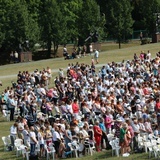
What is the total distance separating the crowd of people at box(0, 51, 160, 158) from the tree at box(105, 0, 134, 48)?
34.9 m

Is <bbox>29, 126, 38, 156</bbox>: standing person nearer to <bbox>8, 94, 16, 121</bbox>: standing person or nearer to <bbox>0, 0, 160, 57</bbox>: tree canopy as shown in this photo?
<bbox>8, 94, 16, 121</bbox>: standing person

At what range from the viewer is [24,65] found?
60.7 metres

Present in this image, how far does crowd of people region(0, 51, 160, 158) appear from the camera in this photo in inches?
1026

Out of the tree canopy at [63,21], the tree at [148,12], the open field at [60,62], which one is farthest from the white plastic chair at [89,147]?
the tree at [148,12]

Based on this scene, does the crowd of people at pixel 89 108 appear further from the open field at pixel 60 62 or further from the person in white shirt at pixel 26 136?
the open field at pixel 60 62

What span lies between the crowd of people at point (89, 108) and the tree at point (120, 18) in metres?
34.9

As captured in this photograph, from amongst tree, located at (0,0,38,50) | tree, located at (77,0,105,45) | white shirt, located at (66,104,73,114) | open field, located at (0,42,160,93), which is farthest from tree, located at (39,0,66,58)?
white shirt, located at (66,104,73,114)

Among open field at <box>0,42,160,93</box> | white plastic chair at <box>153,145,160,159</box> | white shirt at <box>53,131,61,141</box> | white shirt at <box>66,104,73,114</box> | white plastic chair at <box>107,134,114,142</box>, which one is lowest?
white plastic chair at <box>153,145,160,159</box>

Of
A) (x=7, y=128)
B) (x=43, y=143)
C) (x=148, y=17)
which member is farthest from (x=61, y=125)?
(x=148, y=17)

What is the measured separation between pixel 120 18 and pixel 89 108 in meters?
48.5

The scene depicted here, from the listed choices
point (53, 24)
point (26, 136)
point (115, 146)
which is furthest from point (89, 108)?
point (53, 24)

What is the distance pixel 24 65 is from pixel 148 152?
36.1 meters

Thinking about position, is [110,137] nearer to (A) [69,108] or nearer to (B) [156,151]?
(B) [156,151]

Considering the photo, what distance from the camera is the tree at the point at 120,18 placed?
255 feet
